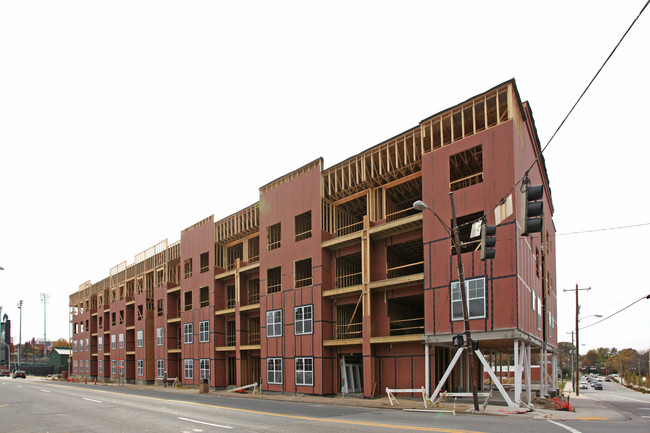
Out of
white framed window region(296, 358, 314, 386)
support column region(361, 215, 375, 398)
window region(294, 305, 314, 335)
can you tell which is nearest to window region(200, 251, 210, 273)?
window region(294, 305, 314, 335)

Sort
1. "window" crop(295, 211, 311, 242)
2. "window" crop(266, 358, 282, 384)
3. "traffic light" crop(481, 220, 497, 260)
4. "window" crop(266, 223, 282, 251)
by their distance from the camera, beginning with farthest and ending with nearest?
"window" crop(266, 223, 282, 251), "window" crop(295, 211, 311, 242), "window" crop(266, 358, 282, 384), "traffic light" crop(481, 220, 497, 260)

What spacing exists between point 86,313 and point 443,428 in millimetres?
83510

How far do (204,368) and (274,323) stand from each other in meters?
14.1

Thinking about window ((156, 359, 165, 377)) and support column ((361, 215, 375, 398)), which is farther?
window ((156, 359, 165, 377))

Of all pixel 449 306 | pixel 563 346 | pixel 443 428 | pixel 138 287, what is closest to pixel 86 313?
pixel 138 287

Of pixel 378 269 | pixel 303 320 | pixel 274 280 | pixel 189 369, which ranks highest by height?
pixel 378 269

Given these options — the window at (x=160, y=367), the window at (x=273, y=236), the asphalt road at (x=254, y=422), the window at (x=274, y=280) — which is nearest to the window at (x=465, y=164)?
the asphalt road at (x=254, y=422)

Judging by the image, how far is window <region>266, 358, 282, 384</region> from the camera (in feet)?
123

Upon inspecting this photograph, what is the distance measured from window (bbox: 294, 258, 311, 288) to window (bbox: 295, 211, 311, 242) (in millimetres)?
1849

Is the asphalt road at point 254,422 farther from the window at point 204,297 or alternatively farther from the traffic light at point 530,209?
the window at point 204,297

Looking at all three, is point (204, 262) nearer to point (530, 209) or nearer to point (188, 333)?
point (188, 333)

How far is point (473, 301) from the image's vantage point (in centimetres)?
2536

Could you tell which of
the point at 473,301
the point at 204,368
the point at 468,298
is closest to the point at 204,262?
the point at 204,368

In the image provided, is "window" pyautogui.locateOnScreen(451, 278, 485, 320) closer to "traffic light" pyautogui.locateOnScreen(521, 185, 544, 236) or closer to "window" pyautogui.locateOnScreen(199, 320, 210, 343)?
"traffic light" pyautogui.locateOnScreen(521, 185, 544, 236)
